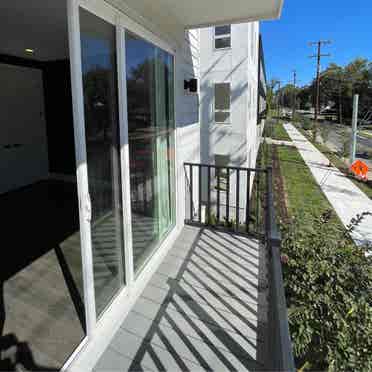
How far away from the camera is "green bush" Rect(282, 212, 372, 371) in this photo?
179cm

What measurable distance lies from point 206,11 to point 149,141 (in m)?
1.39

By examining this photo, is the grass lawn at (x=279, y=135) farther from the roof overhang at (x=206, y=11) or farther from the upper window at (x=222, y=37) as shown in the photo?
the roof overhang at (x=206, y=11)

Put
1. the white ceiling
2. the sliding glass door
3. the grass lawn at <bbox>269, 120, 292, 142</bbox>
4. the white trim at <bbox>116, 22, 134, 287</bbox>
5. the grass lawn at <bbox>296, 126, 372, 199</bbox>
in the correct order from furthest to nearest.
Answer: the grass lawn at <bbox>269, 120, 292, 142</bbox> < the grass lawn at <bbox>296, 126, 372, 199</bbox> < the white ceiling < the sliding glass door < the white trim at <bbox>116, 22, 134, 287</bbox>

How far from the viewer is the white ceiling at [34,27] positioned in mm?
2779

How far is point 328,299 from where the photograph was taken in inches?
78.7

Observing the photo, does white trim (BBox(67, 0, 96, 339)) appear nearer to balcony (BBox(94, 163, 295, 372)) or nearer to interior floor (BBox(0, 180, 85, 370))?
interior floor (BBox(0, 180, 85, 370))

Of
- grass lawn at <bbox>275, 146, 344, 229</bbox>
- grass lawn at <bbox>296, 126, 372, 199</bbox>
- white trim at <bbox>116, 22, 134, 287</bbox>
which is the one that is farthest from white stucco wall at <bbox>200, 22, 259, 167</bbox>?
white trim at <bbox>116, 22, 134, 287</bbox>

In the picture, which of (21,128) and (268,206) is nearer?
(268,206)

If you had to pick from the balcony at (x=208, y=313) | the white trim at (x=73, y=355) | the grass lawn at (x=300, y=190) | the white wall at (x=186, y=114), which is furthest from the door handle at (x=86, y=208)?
the grass lawn at (x=300, y=190)

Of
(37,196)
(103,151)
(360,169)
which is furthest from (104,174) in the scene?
(360,169)

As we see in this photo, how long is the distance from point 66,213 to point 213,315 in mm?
2642

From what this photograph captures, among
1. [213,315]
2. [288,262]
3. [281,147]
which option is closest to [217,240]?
[288,262]

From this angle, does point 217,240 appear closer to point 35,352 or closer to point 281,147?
point 35,352

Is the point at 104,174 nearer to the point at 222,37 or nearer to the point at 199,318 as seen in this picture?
the point at 199,318
